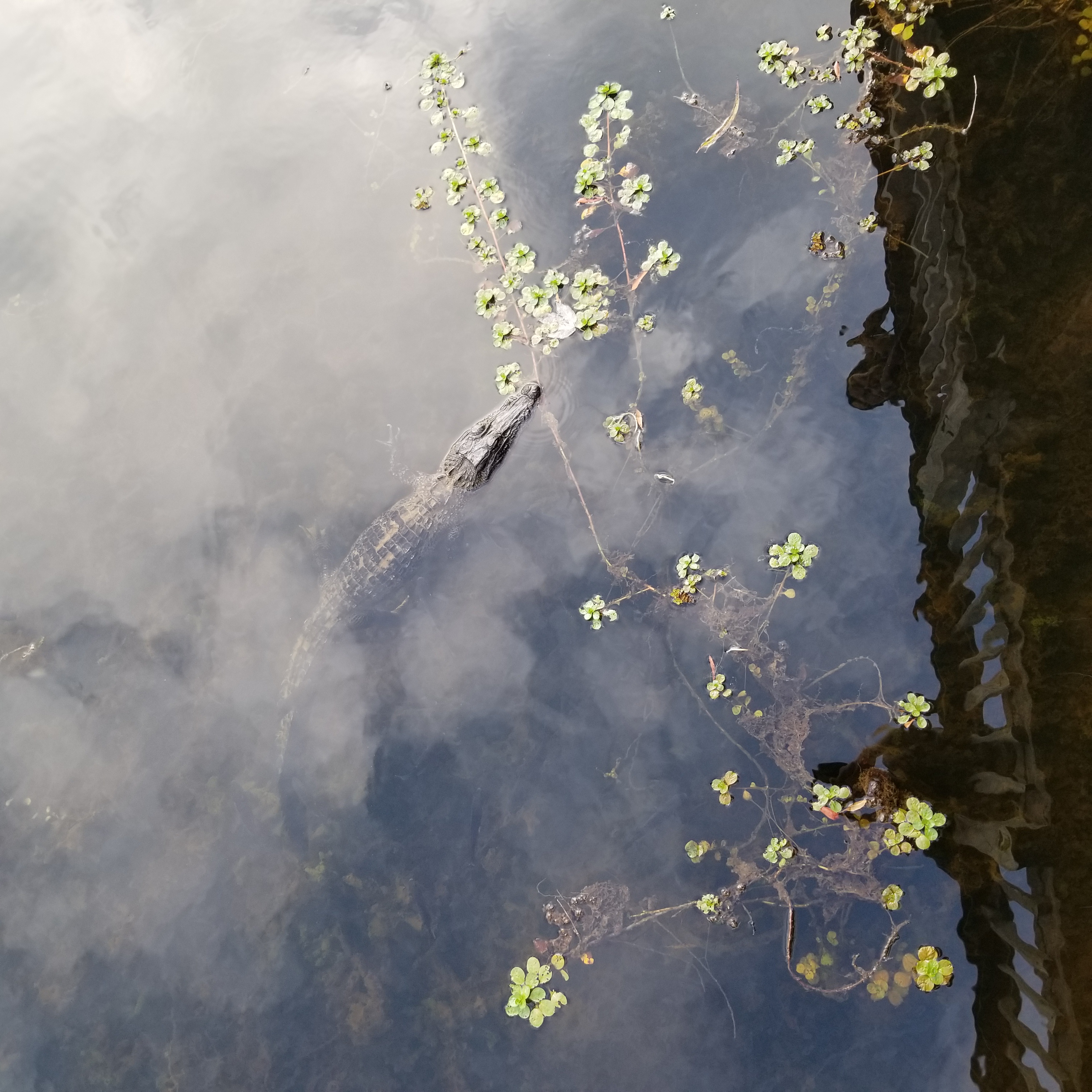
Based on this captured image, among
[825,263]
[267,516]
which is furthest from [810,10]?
[267,516]

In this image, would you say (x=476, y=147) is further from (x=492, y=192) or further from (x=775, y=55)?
(x=775, y=55)

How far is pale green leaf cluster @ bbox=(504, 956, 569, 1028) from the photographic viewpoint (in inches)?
141

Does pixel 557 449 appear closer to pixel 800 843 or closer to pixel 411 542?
pixel 411 542

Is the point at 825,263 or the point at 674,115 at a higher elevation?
the point at 674,115

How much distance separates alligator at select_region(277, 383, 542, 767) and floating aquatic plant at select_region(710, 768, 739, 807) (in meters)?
2.28

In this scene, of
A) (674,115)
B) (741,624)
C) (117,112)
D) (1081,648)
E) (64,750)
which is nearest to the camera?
(1081,648)

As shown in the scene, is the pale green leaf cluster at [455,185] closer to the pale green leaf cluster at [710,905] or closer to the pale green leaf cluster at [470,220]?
the pale green leaf cluster at [470,220]

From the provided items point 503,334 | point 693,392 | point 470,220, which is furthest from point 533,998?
point 470,220

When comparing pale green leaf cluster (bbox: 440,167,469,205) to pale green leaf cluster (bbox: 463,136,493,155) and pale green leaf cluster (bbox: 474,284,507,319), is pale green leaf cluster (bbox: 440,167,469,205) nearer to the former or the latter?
pale green leaf cluster (bbox: 463,136,493,155)

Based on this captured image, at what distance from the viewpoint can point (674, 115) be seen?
15.7 ft

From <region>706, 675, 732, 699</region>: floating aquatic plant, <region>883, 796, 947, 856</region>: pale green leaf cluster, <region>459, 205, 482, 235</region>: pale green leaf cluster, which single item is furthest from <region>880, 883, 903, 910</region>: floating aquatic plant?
<region>459, 205, 482, 235</region>: pale green leaf cluster

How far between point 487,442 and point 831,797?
2.96 meters

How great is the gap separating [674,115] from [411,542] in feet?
11.6

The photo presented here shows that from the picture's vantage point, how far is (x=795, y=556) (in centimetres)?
393
